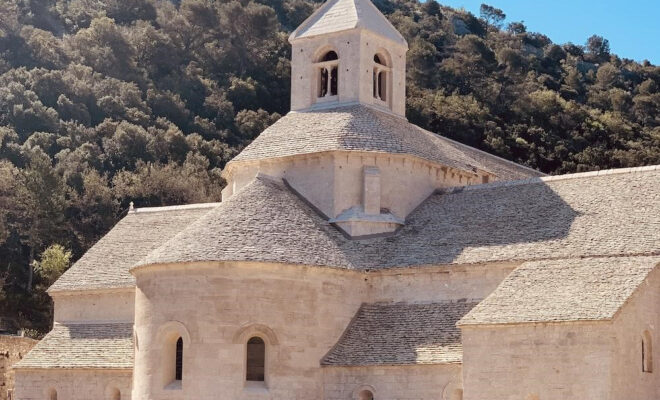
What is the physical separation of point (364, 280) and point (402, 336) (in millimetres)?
2765

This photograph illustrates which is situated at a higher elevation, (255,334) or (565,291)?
(565,291)

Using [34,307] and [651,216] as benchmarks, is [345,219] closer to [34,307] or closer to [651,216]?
[651,216]

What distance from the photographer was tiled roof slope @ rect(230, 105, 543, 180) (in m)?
38.2

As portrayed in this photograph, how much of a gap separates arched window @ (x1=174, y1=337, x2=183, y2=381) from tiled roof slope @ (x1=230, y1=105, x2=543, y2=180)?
774 centimetres

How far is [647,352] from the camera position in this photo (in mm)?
30594

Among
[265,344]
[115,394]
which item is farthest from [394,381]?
[115,394]

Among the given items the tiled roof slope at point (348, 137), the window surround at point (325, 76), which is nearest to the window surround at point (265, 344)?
the tiled roof slope at point (348, 137)

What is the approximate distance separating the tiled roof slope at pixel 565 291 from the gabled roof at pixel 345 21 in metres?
12.9

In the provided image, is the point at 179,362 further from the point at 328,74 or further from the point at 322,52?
the point at 322,52

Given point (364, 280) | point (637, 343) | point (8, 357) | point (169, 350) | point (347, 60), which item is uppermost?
point (347, 60)

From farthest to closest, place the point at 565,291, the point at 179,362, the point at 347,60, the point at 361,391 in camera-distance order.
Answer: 1. the point at 347,60
2. the point at 179,362
3. the point at 361,391
4. the point at 565,291

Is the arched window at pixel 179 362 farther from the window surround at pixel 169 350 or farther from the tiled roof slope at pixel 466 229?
the tiled roof slope at pixel 466 229

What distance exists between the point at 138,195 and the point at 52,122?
12832 mm

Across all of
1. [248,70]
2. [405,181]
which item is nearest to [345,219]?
[405,181]
